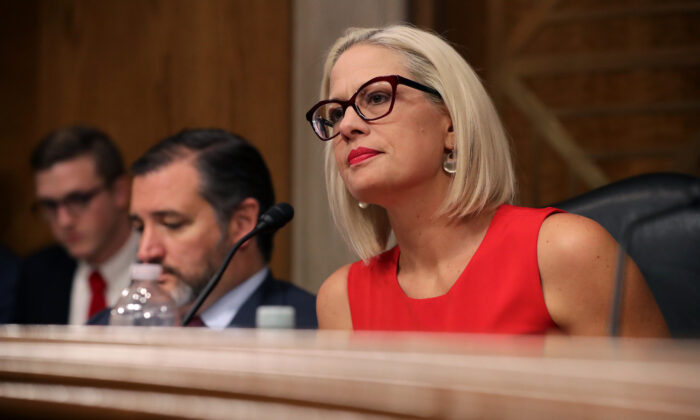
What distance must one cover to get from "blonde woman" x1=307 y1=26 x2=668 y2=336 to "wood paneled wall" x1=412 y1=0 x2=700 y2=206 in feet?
5.17

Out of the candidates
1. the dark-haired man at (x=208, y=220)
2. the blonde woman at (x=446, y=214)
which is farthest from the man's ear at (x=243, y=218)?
the blonde woman at (x=446, y=214)

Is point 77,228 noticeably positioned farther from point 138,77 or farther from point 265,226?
point 265,226

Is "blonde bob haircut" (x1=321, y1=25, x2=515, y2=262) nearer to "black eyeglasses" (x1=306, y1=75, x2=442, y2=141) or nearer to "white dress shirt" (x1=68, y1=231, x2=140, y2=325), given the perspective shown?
"black eyeglasses" (x1=306, y1=75, x2=442, y2=141)

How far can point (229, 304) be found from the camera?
68.7 inches

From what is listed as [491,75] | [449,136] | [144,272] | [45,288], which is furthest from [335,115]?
[491,75]

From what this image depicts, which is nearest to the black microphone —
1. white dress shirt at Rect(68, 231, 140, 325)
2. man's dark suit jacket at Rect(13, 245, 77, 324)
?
white dress shirt at Rect(68, 231, 140, 325)

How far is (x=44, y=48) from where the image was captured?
11.0 feet

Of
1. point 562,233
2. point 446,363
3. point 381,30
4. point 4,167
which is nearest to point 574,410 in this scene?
point 446,363

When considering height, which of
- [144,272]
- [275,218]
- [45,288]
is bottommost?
[45,288]

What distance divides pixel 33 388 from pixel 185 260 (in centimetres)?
131

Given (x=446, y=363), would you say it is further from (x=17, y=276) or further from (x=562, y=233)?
(x=17, y=276)

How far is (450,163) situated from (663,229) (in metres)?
0.38

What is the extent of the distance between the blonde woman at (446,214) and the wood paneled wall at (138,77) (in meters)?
1.22

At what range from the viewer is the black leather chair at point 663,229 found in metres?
1.23
